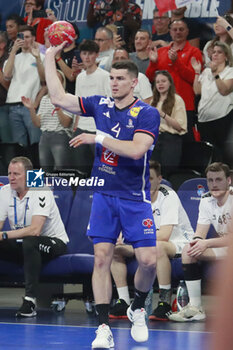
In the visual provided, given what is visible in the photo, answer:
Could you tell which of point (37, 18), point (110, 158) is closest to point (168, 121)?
point (37, 18)

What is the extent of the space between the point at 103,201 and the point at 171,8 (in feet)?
11.2

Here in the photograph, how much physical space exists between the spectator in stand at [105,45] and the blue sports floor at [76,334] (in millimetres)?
2852

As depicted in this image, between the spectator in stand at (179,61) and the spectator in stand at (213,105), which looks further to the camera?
the spectator in stand at (179,61)

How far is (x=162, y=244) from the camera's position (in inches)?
245

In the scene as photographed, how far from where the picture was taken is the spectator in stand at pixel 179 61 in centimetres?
748

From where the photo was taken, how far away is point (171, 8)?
7531 mm

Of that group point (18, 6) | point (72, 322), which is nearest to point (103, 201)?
point (72, 322)

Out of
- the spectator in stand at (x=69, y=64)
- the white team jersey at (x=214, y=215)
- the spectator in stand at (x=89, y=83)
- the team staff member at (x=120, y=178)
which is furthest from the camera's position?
the spectator in stand at (x=69, y=64)

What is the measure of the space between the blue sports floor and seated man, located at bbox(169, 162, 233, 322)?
0.66ft

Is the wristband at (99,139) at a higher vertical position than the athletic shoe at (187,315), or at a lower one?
higher

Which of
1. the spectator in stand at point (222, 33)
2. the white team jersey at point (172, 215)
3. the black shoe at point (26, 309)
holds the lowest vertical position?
the black shoe at point (26, 309)

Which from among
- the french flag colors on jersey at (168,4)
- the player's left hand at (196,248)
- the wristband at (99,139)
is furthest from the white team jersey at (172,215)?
the french flag colors on jersey at (168,4)

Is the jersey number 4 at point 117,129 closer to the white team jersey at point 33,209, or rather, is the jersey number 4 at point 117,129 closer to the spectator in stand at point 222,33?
the white team jersey at point 33,209

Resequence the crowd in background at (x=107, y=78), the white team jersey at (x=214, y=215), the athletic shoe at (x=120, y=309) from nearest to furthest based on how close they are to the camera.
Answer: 1. the athletic shoe at (x=120, y=309)
2. the white team jersey at (x=214, y=215)
3. the crowd in background at (x=107, y=78)
